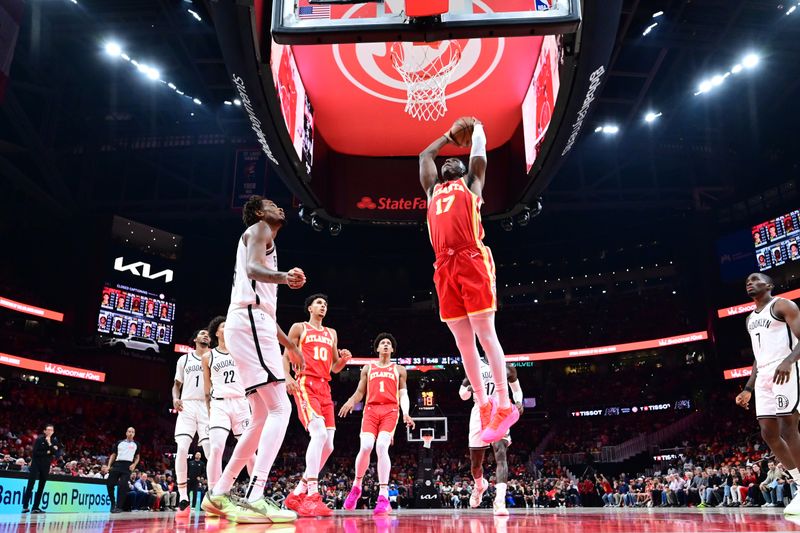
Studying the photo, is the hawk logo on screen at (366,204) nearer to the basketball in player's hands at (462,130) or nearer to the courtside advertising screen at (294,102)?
the courtside advertising screen at (294,102)

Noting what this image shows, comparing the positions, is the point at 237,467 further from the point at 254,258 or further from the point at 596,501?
the point at 596,501

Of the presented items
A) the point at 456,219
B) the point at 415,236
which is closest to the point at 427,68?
the point at 456,219

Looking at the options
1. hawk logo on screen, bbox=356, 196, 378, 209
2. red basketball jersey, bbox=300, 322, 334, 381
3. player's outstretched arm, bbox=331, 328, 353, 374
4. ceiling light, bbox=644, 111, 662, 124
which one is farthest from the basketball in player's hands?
ceiling light, bbox=644, 111, 662, 124

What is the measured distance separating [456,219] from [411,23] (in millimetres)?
1521

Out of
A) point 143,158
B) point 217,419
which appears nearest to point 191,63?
point 143,158

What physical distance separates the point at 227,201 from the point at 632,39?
53.2 ft

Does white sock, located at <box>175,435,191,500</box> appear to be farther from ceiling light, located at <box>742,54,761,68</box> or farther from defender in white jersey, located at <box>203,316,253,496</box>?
ceiling light, located at <box>742,54,761,68</box>

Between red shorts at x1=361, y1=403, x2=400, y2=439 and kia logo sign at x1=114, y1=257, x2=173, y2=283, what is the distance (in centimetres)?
2160

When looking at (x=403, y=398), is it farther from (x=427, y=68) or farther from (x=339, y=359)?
(x=427, y=68)

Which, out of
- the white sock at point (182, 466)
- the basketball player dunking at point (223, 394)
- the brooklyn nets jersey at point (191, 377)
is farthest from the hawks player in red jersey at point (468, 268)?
the brooklyn nets jersey at point (191, 377)

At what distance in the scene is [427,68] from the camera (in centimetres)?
761

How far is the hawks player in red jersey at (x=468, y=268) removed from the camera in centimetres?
457

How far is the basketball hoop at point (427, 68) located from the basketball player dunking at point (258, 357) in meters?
3.67

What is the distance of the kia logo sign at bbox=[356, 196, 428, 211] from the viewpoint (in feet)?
28.1
